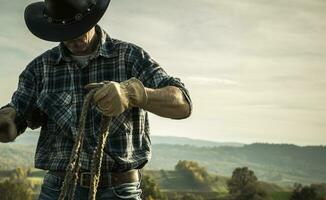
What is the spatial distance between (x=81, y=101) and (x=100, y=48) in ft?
1.25

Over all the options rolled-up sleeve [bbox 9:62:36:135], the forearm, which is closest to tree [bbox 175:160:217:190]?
rolled-up sleeve [bbox 9:62:36:135]

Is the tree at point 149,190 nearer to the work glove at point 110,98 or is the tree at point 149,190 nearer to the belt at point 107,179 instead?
the belt at point 107,179

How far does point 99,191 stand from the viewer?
357 centimetres

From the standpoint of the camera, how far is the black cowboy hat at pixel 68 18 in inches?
140

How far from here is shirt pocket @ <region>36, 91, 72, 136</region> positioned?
3.69 m

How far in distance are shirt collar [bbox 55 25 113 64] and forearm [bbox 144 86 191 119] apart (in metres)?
0.65

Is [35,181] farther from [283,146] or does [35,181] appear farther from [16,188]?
[283,146]

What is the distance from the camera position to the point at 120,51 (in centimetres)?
379

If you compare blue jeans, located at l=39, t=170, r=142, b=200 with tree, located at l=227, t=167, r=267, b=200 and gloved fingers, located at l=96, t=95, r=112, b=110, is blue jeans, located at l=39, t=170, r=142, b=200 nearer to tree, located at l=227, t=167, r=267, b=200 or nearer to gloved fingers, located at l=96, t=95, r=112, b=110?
gloved fingers, located at l=96, t=95, r=112, b=110

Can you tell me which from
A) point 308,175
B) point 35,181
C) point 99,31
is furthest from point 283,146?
point 99,31

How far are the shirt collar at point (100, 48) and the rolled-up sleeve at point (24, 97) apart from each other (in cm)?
24

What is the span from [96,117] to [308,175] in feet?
561

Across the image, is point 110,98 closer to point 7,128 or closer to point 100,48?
point 100,48

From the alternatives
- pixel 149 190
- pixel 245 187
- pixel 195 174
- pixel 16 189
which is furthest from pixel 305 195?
pixel 16 189
